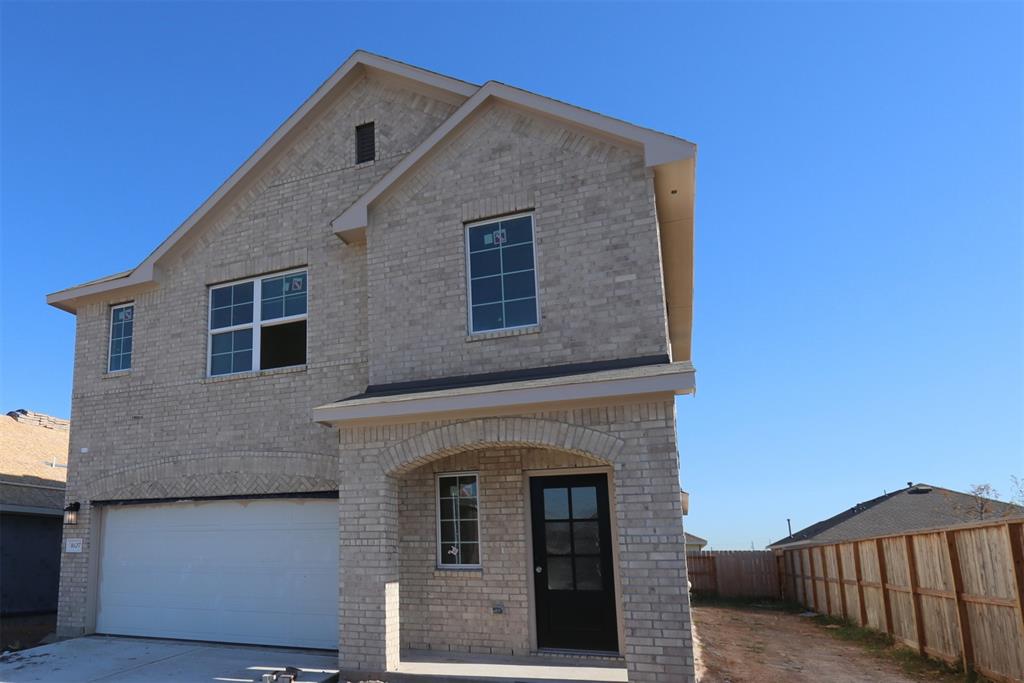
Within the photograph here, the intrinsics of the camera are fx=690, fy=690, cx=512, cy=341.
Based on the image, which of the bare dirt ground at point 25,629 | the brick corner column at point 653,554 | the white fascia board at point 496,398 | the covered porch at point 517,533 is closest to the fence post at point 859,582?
the covered porch at point 517,533

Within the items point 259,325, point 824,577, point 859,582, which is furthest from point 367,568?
point 824,577

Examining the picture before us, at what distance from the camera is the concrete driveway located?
8.38 metres

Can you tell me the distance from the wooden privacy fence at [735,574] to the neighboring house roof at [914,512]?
4.32ft

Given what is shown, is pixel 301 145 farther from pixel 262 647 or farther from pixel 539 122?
pixel 262 647

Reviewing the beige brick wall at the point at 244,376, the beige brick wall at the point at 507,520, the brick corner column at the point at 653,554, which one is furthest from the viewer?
the beige brick wall at the point at 244,376

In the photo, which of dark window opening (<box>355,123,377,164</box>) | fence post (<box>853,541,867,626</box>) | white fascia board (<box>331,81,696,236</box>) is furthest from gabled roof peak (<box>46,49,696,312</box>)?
fence post (<box>853,541,867,626</box>)

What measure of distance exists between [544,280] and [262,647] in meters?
6.66

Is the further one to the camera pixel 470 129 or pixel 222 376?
pixel 222 376

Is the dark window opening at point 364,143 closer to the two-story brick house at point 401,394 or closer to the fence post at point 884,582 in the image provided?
the two-story brick house at point 401,394

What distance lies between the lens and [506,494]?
902 cm

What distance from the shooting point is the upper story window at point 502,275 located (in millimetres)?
8969

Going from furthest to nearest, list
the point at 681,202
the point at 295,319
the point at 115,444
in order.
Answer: the point at 115,444 < the point at 295,319 < the point at 681,202

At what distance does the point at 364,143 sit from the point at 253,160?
6.51 ft

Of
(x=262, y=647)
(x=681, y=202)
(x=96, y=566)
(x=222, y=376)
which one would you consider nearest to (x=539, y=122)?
(x=681, y=202)
